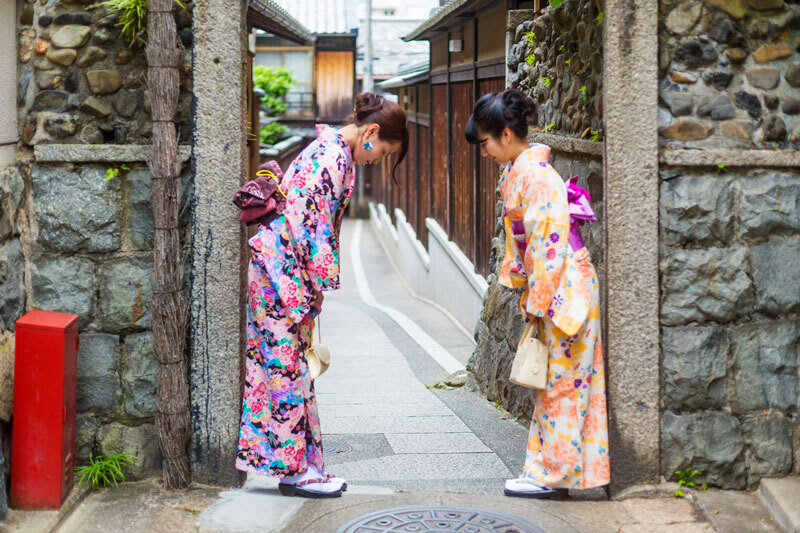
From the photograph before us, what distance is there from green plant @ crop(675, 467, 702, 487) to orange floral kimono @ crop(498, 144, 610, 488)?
40 cm

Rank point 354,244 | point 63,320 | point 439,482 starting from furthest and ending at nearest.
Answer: point 354,244 < point 439,482 < point 63,320

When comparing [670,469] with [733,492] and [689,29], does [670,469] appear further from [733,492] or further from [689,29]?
[689,29]

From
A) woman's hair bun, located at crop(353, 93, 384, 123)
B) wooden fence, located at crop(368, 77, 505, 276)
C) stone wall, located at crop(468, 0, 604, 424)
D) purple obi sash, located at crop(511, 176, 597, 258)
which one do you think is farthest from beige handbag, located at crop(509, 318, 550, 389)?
wooden fence, located at crop(368, 77, 505, 276)

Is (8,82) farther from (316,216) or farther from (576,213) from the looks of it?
(576,213)

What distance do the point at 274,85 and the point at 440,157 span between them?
14.6 meters

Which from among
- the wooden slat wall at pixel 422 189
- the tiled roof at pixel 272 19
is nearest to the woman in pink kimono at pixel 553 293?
the tiled roof at pixel 272 19

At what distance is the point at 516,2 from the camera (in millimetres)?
9109

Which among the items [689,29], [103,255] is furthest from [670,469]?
[103,255]

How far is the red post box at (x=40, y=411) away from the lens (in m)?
4.20

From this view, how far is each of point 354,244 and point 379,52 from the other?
29.3 feet

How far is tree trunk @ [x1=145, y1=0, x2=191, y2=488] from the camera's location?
443 centimetres

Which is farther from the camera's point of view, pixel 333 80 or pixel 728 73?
pixel 333 80

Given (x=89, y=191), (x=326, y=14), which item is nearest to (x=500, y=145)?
(x=89, y=191)

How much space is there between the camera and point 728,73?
4512 millimetres
